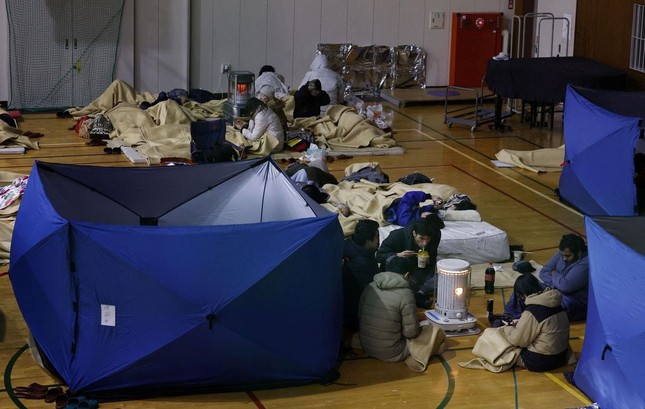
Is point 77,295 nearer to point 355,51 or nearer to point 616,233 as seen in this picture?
point 616,233

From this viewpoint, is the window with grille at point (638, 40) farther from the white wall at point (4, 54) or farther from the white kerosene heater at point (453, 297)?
the white wall at point (4, 54)

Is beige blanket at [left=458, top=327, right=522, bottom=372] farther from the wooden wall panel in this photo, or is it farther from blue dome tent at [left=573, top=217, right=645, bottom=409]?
the wooden wall panel

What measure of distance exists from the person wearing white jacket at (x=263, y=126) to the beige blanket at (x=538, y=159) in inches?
114

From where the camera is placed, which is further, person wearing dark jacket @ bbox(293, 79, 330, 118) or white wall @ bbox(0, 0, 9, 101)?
white wall @ bbox(0, 0, 9, 101)

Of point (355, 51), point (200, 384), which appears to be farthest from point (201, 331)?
point (355, 51)

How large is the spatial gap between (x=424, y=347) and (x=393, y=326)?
0.29 metres

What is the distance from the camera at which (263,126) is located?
13805mm

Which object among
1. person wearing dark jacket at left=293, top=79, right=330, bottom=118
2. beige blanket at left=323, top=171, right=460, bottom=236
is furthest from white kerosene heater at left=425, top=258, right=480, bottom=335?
person wearing dark jacket at left=293, top=79, right=330, bottom=118

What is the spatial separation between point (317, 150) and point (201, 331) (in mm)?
6245

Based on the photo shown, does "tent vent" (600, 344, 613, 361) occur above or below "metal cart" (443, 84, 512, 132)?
below

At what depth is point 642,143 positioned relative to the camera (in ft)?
40.2

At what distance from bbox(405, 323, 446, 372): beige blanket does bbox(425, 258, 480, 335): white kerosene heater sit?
42 cm

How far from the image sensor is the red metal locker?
18906 millimetres

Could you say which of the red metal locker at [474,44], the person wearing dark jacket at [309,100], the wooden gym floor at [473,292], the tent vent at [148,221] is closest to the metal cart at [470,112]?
the wooden gym floor at [473,292]
